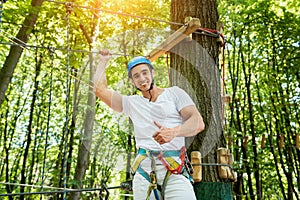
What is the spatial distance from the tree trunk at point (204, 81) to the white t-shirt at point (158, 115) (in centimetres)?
65

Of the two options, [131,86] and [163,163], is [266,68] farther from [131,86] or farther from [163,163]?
[163,163]

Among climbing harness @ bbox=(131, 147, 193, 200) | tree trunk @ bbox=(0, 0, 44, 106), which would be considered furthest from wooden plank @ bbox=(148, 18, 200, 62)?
tree trunk @ bbox=(0, 0, 44, 106)

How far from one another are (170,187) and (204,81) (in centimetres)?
105

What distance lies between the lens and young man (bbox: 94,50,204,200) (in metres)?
1.72

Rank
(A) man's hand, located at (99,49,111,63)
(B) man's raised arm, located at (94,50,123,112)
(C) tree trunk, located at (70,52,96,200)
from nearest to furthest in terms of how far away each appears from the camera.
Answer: (B) man's raised arm, located at (94,50,123,112) < (A) man's hand, located at (99,49,111,63) < (C) tree trunk, located at (70,52,96,200)

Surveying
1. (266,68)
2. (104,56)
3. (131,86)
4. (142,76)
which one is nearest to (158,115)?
(142,76)

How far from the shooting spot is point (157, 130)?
5.83 feet

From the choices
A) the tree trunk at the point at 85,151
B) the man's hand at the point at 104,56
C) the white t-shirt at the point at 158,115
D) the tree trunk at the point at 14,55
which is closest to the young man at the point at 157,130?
the white t-shirt at the point at 158,115

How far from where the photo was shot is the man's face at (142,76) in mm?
1901

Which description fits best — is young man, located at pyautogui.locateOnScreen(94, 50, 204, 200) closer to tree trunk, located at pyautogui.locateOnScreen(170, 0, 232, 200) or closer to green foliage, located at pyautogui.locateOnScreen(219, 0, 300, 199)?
tree trunk, located at pyautogui.locateOnScreen(170, 0, 232, 200)

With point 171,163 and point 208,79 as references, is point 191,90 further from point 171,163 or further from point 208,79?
point 171,163

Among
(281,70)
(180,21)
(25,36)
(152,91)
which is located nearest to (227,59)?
(281,70)

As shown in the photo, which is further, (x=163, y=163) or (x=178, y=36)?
(x=178, y=36)

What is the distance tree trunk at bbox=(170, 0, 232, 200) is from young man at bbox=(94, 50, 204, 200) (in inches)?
24.6
